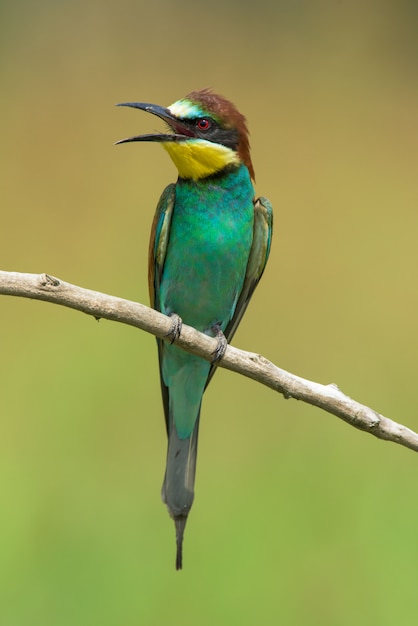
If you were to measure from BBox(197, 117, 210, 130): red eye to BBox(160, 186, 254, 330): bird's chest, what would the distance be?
152 mm

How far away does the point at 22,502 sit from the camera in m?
2.39

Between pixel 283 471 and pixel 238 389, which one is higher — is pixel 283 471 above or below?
below

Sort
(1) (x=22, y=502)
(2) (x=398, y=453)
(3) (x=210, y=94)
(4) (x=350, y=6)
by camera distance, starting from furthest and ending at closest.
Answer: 1. (4) (x=350, y=6)
2. (2) (x=398, y=453)
3. (1) (x=22, y=502)
4. (3) (x=210, y=94)

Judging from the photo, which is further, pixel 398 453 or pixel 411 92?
pixel 411 92

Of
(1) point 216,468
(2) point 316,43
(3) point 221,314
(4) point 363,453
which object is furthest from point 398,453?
(2) point 316,43

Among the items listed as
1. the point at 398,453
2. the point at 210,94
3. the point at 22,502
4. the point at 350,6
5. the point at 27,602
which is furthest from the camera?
the point at 350,6

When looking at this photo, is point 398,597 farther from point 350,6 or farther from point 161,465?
point 350,6

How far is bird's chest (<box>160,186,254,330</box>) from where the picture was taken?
208 cm

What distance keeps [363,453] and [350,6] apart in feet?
4.56

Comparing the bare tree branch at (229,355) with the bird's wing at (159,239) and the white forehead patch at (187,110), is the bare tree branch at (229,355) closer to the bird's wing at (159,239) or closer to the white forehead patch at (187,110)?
the bird's wing at (159,239)

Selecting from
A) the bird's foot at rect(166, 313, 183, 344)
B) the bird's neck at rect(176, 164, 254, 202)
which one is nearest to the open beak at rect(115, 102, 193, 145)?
the bird's neck at rect(176, 164, 254, 202)

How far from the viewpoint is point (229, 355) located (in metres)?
1.71

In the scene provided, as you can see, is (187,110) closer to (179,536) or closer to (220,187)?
(220,187)

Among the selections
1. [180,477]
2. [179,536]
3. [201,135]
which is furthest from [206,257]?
[179,536]
